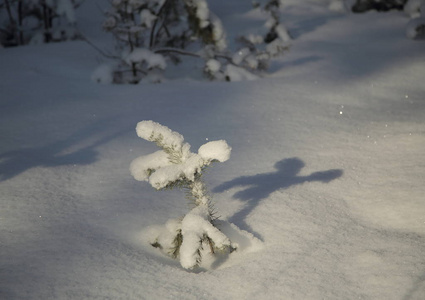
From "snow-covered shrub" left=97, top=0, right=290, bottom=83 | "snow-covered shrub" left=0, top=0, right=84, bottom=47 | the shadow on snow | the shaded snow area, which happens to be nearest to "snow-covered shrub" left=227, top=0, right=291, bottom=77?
"snow-covered shrub" left=97, top=0, right=290, bottom=83

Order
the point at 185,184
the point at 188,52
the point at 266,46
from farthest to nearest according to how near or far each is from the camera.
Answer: the point at 266,46, the point at 188,52, the point at 185,184

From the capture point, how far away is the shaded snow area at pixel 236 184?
5.76ft

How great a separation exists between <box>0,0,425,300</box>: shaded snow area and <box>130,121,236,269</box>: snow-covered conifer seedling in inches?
3.7

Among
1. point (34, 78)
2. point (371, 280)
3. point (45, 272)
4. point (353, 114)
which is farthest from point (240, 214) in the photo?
point (34, 78)

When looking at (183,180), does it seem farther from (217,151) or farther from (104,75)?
(104,75)

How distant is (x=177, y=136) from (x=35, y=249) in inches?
31.5

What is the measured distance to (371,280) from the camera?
1718 millimetres

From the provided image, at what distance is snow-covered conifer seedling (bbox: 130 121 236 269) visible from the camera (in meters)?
1.79

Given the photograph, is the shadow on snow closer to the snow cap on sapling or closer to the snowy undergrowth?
the snowy undergrowth

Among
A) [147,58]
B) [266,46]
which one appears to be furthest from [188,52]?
[266,46]

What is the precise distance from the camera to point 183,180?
1.91m

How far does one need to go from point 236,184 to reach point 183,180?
0.81 m

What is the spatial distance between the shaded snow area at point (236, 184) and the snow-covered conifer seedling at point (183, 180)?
3.7 inches

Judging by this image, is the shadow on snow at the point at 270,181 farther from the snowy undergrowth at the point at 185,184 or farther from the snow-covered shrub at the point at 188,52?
the snow-covered shrub at the point at 188,52
